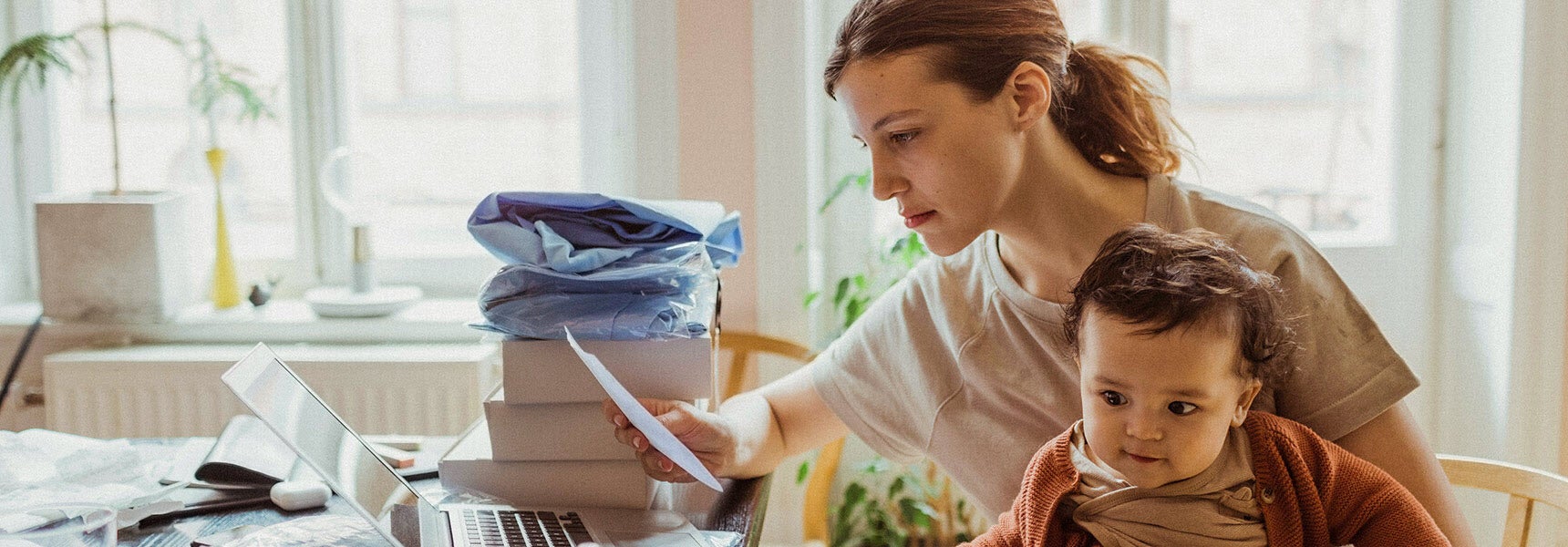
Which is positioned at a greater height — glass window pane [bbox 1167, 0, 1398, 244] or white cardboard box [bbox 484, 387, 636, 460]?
glass window pane [bbox 1167, 0, 1398, 244]

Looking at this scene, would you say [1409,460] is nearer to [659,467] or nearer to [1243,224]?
[1243,224]

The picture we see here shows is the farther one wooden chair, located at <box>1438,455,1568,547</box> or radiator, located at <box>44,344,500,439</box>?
radiator, located at <box>44,344,500,439</box>

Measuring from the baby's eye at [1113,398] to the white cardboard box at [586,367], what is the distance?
41 cm

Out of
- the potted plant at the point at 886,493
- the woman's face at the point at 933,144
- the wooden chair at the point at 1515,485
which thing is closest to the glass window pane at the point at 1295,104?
the potted plant at the point at 886,493

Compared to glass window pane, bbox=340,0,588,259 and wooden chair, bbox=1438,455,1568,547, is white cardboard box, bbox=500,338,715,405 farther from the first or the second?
glass window pane, bbox=340,0,588,259

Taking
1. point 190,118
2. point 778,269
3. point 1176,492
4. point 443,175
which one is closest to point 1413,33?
point 778,269

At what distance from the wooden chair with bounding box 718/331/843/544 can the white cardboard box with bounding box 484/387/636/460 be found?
0.76 metres

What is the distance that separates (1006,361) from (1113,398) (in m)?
0.29

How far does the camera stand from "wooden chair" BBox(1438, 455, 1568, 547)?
4.42 feet

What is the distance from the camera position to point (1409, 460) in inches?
46.5

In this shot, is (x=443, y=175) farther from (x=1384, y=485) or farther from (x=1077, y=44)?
(x=1384, y=485)

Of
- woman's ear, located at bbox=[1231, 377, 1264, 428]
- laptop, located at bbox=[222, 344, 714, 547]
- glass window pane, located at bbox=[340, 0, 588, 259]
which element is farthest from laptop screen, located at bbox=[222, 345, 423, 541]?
glass window pane, located at bbox=[340, 0, 588, 259]

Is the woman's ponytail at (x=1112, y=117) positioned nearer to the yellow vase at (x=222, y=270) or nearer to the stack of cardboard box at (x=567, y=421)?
the stack of cardboard box at (x=567, y=421)

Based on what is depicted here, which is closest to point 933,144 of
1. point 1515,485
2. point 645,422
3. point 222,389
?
point 645,422
